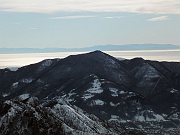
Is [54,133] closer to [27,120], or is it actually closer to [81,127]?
[27,120]

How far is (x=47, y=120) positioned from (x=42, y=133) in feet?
23.2

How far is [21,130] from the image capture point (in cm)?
10956

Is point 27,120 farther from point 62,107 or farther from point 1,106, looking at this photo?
point 62,107

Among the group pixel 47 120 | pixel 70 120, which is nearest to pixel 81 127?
pixel 70 120

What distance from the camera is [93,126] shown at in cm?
13600

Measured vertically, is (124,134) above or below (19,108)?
below

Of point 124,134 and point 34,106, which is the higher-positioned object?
point 34,106

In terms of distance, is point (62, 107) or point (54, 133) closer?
point (54, 133)

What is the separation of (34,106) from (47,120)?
26.0 ft

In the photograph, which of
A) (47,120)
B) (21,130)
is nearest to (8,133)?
(21,130)


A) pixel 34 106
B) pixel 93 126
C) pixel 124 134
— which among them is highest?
pixel 34 106

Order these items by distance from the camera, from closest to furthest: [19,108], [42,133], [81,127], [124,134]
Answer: [42,133] < [19,108] < [81,127] < [124,134]

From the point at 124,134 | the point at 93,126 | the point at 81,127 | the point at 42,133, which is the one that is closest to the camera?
the point at 42,133

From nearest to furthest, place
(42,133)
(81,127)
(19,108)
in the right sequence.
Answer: (42,133) < (19,108) < (81,127)
